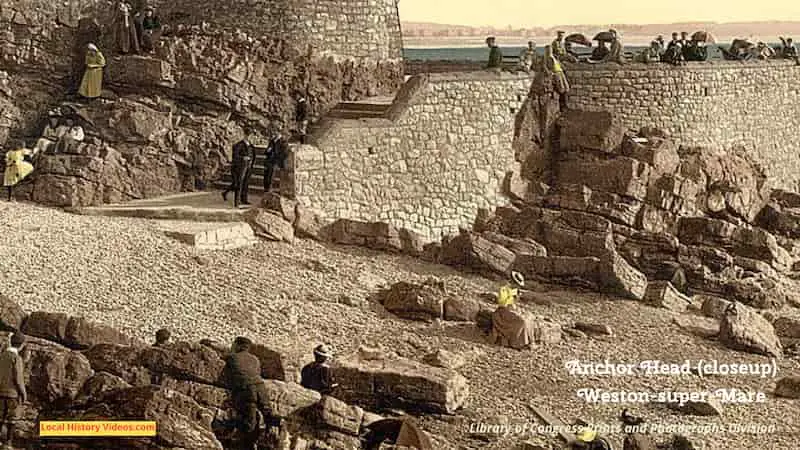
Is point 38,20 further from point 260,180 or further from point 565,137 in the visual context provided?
point 565,137

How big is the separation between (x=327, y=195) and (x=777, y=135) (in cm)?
1555

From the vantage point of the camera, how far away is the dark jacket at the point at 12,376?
1489cm

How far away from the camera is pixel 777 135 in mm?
35094

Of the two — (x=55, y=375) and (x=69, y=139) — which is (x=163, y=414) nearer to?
(x=55, y=375)

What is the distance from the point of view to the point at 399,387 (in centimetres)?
1703

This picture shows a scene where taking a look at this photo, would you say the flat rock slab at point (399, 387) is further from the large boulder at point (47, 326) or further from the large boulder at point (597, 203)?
the large boulder at point (597, 203)

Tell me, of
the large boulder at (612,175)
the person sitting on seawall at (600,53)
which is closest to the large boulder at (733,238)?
the large boulder at (612,175)

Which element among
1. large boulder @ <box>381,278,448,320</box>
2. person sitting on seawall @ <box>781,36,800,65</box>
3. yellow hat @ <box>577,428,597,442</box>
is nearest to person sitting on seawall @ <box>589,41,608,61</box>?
person sitting on seawall @ <box>781,36,800,65</box>

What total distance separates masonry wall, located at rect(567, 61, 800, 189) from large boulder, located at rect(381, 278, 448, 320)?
9532mm

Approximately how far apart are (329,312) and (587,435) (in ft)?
19.4

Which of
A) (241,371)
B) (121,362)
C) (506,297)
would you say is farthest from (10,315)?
(506,297)

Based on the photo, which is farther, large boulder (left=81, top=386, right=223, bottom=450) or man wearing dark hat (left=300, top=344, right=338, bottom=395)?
man wearing dark hat (left=300, top=344, right=338, bottom=395)

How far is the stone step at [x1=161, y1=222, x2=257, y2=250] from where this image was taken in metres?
22.2

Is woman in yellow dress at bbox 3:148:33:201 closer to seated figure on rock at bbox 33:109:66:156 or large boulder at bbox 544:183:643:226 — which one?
seated figure on rock at bbox 33:109:66:156
